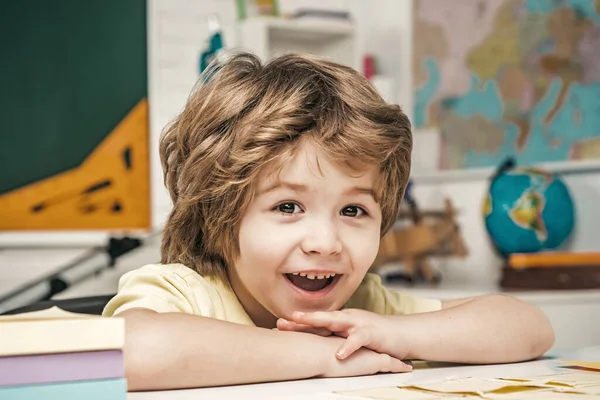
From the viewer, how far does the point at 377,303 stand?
1157 millimetres

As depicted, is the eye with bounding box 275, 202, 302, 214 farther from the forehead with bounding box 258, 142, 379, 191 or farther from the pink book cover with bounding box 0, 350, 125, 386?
the pink book cover with bounding box 0, 350, 125, 386

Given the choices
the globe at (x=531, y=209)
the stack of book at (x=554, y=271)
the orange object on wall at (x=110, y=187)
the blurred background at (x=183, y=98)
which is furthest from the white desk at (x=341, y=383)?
the orange object on wall at (x=110, y=187)

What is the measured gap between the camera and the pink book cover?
1.75 feet

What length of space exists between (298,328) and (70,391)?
371 mm

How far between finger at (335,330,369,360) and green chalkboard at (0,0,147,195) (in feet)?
7.42

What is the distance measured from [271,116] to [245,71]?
0.12m

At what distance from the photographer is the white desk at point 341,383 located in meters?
0.72

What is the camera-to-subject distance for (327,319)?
86 cm

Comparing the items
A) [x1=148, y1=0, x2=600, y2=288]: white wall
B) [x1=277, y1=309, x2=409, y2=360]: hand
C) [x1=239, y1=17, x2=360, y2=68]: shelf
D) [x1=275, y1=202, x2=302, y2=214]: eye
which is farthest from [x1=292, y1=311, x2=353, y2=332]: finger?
[x1=239, y1=17, x2=360, y2=68]: shelf

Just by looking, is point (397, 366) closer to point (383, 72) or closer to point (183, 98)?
point (183, 98)

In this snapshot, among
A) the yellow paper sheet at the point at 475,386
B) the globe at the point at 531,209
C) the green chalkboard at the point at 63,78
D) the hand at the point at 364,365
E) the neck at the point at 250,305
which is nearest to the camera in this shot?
the yellow paper sheet at the point at 475,386

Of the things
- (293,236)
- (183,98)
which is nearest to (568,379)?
(293,236)

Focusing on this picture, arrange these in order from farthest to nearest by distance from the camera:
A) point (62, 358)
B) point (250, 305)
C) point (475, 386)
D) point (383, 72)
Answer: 1. point (383, 72)
2. point (250, 305)
3. point (475, 386)
4. point (62, 358)

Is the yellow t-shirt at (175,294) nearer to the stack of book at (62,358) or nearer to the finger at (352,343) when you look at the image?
the finger at (352,343)
